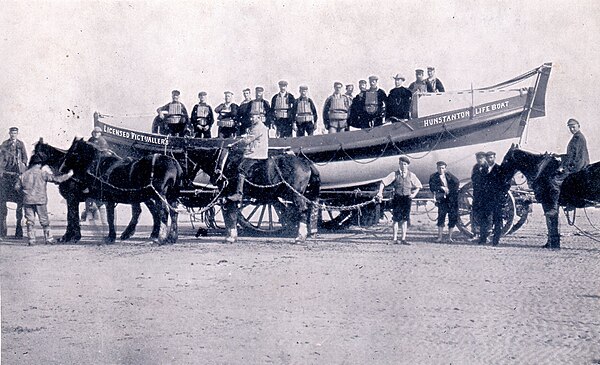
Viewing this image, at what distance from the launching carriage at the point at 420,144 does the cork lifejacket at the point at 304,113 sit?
894 mm

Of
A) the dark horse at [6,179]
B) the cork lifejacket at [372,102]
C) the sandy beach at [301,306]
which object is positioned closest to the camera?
the sandy beach at [301,306]

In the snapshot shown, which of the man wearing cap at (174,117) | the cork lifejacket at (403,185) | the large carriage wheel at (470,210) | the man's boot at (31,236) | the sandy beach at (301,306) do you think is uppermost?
the man wearing cap at (174,117)

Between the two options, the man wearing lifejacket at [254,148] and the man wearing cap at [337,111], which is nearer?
the man wearing lifejacket at [254,148]

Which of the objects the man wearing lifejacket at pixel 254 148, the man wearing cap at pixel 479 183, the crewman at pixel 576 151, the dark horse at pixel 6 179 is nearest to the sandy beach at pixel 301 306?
the crewman at pixel 576 151

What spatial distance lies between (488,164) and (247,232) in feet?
17.3

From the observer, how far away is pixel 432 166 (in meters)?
12.7

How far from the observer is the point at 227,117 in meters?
14.2

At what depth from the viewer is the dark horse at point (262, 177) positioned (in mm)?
11844

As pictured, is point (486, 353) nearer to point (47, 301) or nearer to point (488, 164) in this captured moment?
point (47, 301)

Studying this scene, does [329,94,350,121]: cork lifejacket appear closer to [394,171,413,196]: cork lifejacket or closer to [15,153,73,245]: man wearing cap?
[394,171,413,196]: cork lifejacket

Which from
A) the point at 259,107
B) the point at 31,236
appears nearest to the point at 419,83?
the point at 259,107

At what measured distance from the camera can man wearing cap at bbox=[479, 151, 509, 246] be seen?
1140 centimetres

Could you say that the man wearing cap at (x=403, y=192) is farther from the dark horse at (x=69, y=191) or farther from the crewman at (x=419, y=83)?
the dark horse at (x=69, y=191)

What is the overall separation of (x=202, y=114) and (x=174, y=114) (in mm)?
612
